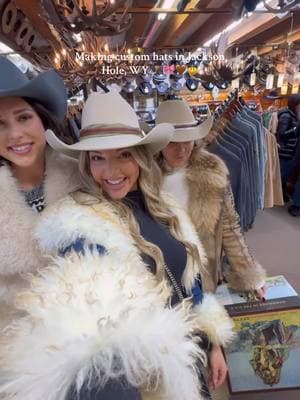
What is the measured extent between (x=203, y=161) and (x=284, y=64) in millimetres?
3291

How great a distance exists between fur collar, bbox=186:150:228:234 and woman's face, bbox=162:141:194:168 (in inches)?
3.1

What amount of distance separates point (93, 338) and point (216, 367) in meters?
0.82

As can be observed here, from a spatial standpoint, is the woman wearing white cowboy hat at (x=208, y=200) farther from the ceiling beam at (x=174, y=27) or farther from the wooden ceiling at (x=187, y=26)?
the ceiling beam at (x=174, y=27)

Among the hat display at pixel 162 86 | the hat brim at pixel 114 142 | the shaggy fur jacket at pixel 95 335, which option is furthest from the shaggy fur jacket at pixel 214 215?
the hat display at pixel 162 86

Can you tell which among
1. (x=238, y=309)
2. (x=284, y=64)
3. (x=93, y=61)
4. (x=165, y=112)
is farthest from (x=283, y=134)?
(x=238, y=309)

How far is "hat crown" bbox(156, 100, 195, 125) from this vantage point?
185 centimetres

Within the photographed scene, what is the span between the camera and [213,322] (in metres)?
1.20

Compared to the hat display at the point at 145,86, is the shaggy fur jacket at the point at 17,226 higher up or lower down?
lower down

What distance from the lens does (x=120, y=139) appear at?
957mm

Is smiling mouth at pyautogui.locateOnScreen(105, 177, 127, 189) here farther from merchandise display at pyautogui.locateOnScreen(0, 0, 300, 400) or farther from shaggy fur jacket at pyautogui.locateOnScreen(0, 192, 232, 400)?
shaggy fur jacket at pyautogui.locateOnScreen(0, 192, 232, 400)

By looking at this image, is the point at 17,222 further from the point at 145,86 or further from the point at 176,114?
the point at 145,86

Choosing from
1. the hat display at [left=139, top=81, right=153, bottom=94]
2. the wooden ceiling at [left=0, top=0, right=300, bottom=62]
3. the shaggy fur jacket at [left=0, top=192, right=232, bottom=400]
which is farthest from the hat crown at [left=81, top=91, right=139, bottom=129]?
the hat display at [left=139, top=81, right=153, bottom=94]

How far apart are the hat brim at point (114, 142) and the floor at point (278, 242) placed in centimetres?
237

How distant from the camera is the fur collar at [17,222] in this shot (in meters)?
0.98
